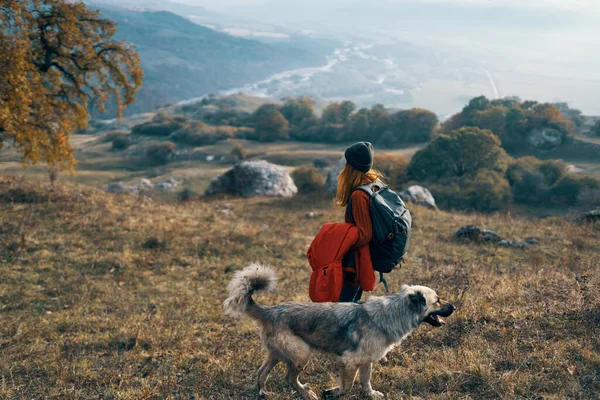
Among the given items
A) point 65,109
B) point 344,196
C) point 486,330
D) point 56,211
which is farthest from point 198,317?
point 65,109

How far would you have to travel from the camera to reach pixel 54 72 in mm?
14461

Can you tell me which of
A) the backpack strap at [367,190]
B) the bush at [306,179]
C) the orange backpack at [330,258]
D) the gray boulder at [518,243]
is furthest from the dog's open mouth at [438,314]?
the bush at [306,179]

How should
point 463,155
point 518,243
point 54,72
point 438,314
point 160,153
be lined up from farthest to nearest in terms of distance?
1. point 160,153
2. point 463,155
3. point 54,72
4. point 518,243
5. point 438,314

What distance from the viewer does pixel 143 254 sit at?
11.1m

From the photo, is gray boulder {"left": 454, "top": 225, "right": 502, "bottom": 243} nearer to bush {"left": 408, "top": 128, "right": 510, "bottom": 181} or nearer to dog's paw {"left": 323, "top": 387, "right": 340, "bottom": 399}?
dog's paw {"left": 323, "top": 387, "right": 340, "bottom": 399}

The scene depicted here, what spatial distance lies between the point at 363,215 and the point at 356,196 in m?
0.24

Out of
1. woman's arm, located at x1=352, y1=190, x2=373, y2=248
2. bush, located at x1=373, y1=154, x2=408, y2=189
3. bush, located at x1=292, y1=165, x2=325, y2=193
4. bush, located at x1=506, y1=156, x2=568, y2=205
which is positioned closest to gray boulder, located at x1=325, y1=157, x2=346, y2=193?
bush, located at x1=292, y1=165, x2=325, y2=193

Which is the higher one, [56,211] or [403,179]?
[56,211]

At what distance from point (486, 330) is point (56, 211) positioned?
517 inches

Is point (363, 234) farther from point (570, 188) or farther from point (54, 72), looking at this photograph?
point (570, 188)

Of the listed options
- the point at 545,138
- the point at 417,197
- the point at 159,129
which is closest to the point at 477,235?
the point at 417,197

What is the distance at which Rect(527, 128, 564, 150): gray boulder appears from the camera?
2200 inches

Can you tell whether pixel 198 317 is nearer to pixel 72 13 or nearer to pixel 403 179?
pixel 72 13

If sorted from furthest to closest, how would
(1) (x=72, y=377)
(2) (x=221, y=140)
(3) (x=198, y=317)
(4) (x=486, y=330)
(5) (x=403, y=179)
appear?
(2) (x=221, y=140) < (5) (x=403, y=179) < (3) (x=198, y=317) < (4) (x=486, y=330) < (1) (x=72, y=377)
